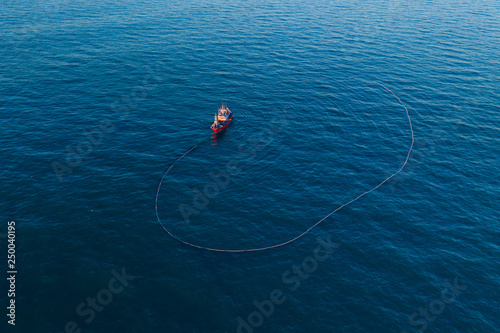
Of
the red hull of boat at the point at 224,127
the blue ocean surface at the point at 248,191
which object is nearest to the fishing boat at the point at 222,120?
the red hull of boat at the point at 224,127

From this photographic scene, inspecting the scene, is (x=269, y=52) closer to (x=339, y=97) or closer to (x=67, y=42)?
(x=339, y=97)

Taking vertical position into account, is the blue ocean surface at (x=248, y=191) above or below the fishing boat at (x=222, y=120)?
below

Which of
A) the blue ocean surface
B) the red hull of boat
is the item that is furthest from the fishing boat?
the blue ocean surface

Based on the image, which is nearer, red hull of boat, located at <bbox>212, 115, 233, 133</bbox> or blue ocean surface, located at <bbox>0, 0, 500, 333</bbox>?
blue ocean surface, located at <bbox>0, 0, 500, 333</bbox>

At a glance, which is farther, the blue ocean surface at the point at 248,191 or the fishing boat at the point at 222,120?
the fishing boat at the point at 222,120

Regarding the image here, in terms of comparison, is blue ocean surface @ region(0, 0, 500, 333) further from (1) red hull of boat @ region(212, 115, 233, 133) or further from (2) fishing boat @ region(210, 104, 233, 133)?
(2) fishing boat @ region(210, 104, 233, 133)

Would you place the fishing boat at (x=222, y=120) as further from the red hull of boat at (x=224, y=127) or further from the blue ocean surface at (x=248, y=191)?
the blue ocean surface at (x=248, y=191)

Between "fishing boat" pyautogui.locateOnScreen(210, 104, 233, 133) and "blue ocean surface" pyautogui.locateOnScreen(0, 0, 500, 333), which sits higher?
"fishing boat" pyautogui.locateOnScreen(210, 104, 233, 133)
